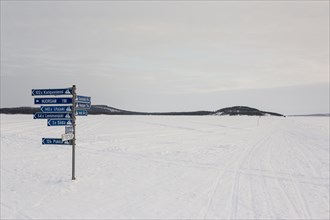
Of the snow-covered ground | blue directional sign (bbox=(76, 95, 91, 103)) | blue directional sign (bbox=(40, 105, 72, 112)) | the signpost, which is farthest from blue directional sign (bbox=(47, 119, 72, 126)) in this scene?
the snow-covered ground

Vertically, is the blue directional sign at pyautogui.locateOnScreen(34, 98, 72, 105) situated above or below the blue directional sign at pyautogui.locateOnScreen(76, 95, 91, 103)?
below

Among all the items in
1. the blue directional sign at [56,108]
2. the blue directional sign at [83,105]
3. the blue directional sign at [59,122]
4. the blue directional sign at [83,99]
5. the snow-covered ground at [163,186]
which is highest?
the blue directional sign at [83,99]

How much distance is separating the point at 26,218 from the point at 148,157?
8.03 metres

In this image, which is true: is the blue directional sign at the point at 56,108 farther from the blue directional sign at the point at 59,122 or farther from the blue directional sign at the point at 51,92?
the blue directional sign at the point at 51,92

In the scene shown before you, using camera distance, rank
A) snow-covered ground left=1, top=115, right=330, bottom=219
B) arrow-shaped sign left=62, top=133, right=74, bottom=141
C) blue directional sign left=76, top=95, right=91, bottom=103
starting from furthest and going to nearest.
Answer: blue directional sign left=76, top=95, right=91, bottom=103 < arrow-shaped sign left=62, top=133, right=74, bottom=141 < snow-covered ground left=1, top=115, right=330, bottom=219

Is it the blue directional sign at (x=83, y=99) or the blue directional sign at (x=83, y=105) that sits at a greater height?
the blue directional sign at (x=83, y=99)

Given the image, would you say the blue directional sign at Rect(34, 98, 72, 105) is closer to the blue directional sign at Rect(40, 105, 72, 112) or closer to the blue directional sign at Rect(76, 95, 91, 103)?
the blue directional sign at Rect(40, 105, 72, 112)

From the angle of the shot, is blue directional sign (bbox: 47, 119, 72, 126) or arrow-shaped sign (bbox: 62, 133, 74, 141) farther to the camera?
blue directional sign (bbox: 47, 119, 72, 126)

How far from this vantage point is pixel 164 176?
34.1 ft

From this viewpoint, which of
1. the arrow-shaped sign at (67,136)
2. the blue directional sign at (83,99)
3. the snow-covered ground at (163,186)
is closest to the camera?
the snow-covered ground at (163,186)

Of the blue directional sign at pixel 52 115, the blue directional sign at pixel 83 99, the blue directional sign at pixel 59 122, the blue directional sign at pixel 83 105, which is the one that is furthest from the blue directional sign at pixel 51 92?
the blue directional sign at pixel 59 122

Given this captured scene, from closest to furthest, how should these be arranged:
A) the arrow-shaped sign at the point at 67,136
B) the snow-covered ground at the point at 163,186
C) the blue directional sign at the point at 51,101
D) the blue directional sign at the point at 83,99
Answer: the snow-covered ground at the point at 163,186 < the arrow-shaped sign at the point at 67,136 < the blue directional sign at the point at 51,101 < the blue directional sign at the point at 83,99

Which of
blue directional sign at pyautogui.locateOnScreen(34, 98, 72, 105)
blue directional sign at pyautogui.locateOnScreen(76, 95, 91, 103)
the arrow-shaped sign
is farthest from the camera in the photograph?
blue directional sign at pyautogui.locateOnScreen(76, 95, 91, 103)

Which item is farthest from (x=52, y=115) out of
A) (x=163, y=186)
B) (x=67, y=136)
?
(x=163, y=186)
